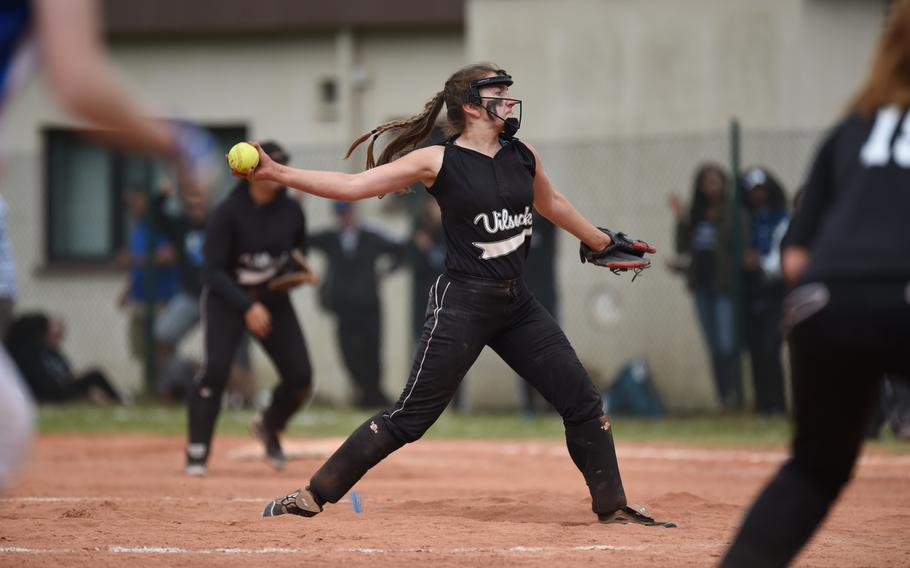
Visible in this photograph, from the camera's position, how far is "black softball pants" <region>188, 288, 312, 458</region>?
31.9ft

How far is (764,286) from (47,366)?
8.38 metres

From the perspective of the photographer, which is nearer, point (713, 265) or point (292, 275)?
point (292, 275)

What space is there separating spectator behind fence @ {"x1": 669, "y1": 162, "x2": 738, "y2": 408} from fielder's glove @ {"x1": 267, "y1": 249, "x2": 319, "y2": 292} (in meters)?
6.06

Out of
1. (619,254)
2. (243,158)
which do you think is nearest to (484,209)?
(619,254)

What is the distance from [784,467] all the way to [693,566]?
1.50m

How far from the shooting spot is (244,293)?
9.67 m

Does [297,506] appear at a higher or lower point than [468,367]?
lower

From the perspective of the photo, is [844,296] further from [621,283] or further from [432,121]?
[621,283]

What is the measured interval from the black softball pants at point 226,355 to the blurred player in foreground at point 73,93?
5855 mm

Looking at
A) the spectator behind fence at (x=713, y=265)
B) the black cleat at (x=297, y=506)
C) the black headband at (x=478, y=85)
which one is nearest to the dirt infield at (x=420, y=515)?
the black cleat at (x=297, y=506)

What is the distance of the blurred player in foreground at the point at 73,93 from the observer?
127 inches

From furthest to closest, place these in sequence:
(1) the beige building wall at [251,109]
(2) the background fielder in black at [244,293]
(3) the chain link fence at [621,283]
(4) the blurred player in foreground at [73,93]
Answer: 1. (1) the beige building wall at [251,109]
2. (3) the chain link fence at [621,283]
3. (2) the background fielder in black at [244,293]
4. (4) the blurred player in foreground at [73,93]

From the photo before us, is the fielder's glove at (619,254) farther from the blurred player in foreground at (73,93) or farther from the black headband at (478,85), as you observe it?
the blurred player in foreground at (73,93)

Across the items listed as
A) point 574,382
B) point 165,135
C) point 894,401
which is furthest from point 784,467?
point 894,401
